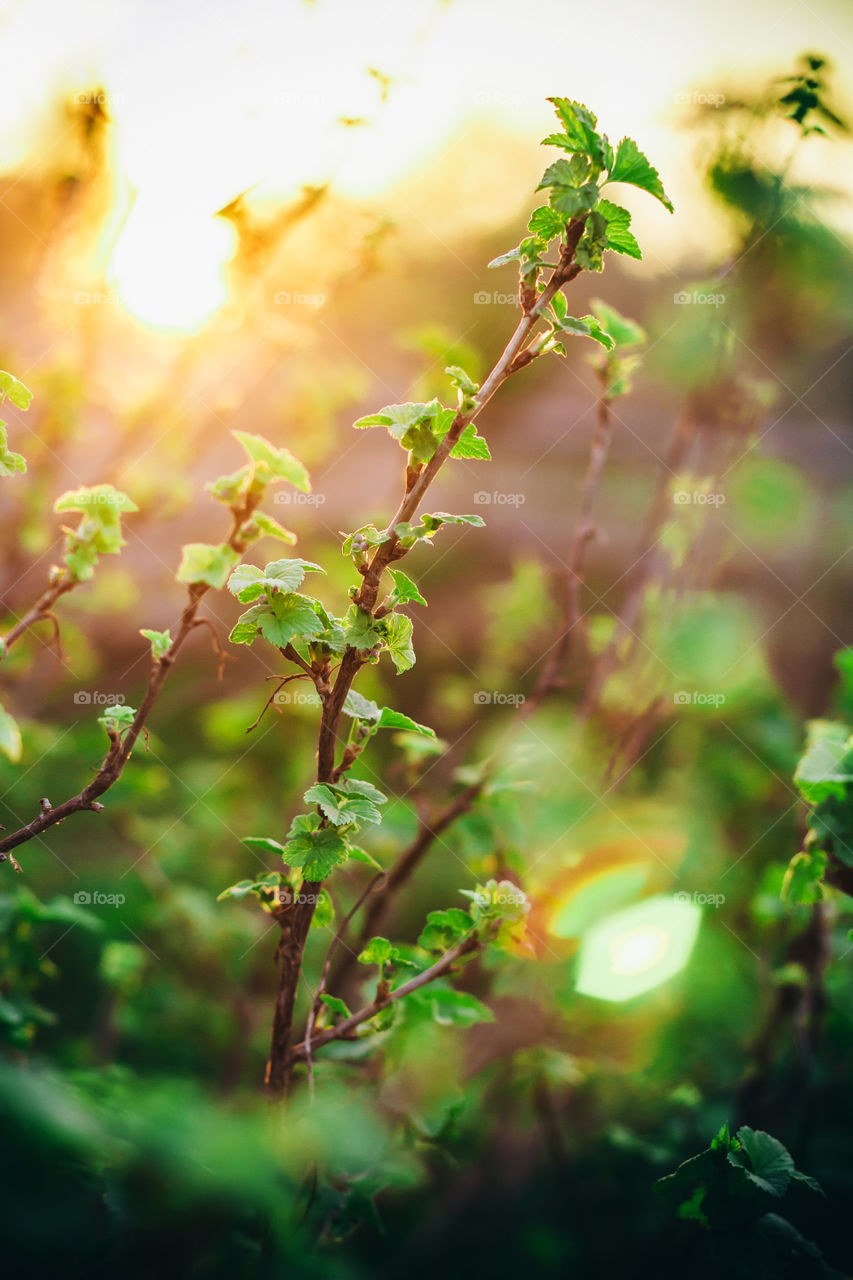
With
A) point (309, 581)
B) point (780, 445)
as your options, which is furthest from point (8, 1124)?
point (780, 445)

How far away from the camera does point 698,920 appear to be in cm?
134

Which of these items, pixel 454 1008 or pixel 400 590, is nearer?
pixel 400 590

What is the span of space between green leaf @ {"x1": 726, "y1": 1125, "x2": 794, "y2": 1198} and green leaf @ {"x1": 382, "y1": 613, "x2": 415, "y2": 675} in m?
0.52

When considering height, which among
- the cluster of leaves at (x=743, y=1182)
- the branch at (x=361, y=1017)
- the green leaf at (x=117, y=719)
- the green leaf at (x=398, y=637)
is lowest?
the cluster of leaves at (x=743, y=1182)

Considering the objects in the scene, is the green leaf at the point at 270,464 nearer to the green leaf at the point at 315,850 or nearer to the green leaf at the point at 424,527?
the green leaf at the point at 424,527

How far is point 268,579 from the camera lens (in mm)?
484

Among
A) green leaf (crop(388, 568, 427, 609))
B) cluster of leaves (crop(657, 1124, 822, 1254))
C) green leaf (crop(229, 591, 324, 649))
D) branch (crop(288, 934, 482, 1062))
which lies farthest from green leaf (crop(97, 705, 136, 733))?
cluster of leaves (crop(657, 1124, 822, 1254))

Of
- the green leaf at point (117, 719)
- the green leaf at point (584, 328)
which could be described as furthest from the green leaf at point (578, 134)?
the green leaf at point (117, 719)

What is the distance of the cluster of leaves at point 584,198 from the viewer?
463 mm

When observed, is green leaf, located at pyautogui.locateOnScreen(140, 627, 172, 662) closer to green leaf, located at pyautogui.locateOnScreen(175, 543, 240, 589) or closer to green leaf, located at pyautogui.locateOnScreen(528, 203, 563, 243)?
green leaf, located at pyautogui.locateOnScreen(175, 543, 240, 589)

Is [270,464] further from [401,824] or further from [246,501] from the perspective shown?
[401,824]

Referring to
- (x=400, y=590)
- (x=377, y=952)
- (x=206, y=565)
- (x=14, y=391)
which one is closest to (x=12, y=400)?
(x=14, y=391)

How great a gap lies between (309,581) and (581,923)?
1.10 meters

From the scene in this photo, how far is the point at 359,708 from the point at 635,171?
0.43 meters
